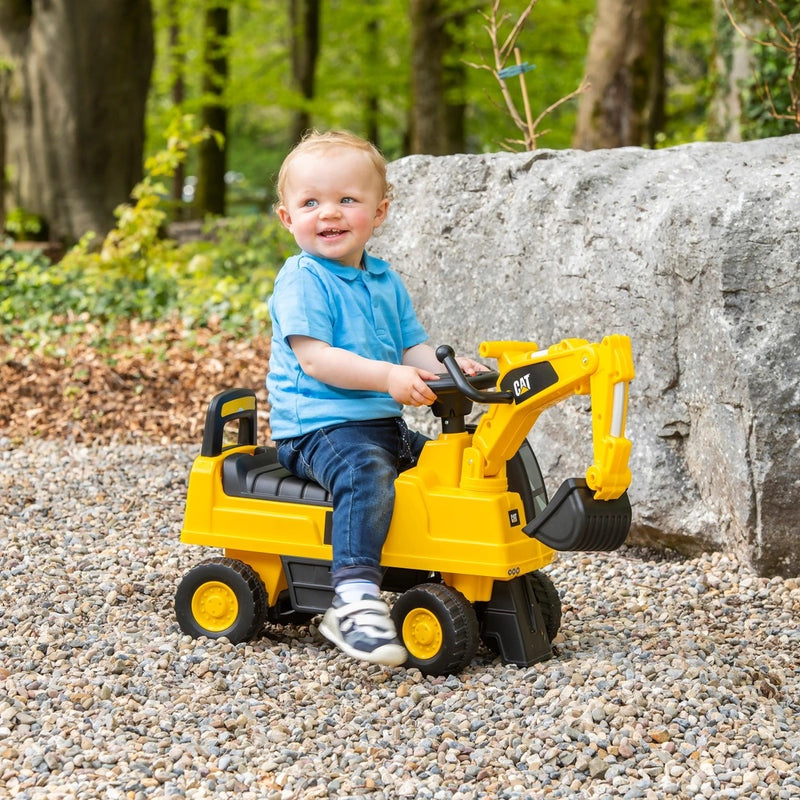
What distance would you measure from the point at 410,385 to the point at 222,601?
941mm

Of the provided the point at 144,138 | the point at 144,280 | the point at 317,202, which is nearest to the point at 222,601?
the point at 317,202

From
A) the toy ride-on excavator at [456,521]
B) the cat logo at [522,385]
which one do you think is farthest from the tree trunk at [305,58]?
the cat logo at [522,385]

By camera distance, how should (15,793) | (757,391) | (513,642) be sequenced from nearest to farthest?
(15,793) → (513,642) → (757,391)

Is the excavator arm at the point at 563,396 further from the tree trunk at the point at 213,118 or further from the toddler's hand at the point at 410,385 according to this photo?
the tree trunk at the point at 213,118

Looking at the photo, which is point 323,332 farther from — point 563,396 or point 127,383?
point 127,383

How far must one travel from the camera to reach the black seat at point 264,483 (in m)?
3.34

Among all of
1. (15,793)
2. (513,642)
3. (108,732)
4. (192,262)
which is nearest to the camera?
(15,793)

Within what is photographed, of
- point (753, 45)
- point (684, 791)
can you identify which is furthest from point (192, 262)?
point (684, 791)

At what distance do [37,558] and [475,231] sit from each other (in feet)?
7.11

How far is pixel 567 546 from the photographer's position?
291cm

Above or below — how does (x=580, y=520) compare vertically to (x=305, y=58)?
below

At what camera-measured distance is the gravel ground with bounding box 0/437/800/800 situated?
102 inches

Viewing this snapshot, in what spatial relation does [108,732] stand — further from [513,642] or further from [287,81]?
[287,81]

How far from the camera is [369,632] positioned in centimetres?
309
